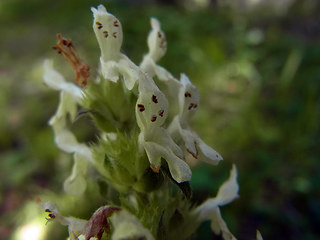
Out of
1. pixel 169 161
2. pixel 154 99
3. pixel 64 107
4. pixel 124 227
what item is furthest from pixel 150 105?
pixel 64 107

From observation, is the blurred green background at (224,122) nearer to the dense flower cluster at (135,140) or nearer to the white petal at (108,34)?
the dense flower cluster at (135,140)

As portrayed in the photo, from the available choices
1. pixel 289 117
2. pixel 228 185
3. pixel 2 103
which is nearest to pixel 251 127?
pixel 289 117

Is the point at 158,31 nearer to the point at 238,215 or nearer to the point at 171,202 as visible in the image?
the point at 171,202

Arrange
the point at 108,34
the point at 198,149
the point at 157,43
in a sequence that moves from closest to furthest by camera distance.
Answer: the point at 198,149, the point at 108,34, the point at 157,43

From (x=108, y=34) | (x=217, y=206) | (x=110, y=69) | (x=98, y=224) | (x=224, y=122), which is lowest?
(x=224, y=122)

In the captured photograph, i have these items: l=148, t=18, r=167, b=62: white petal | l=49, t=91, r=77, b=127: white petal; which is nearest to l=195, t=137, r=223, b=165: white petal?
l=148, t=18, r=167, b=62: white petal

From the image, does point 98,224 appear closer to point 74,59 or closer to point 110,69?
point 110,69

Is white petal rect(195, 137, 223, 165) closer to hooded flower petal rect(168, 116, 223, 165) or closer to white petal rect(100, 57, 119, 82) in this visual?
hooded flower petal rect(168, 116, 223, 165)
